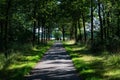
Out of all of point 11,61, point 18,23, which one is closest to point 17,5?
point 11,61

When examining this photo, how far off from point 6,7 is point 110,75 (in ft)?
52.0

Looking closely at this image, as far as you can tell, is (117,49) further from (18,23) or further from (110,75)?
(18,23)

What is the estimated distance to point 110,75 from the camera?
15.7m

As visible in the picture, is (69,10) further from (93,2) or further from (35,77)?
(35,77)

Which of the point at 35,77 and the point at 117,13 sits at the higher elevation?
the point at 117,13

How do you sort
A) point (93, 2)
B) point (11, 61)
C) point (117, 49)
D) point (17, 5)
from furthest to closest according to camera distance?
point (93, 2) < point (17, 5) < point (117, 49) < point (11, 61)

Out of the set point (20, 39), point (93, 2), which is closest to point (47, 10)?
point (20, 39)

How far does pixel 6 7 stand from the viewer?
95.2ft

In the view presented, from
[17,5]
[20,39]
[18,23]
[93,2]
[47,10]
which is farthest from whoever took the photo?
[47,10]

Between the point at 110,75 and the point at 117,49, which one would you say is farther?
the point at 117,49

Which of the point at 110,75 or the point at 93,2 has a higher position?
the point at 93,2

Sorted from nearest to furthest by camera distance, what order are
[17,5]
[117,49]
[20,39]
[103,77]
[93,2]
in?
[103,77] < [117,49] < [17,5] < [93,2] < [20,39]

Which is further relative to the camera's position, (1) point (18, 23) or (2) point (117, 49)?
(1) point (18, 23)

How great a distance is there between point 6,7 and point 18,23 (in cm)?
1505
